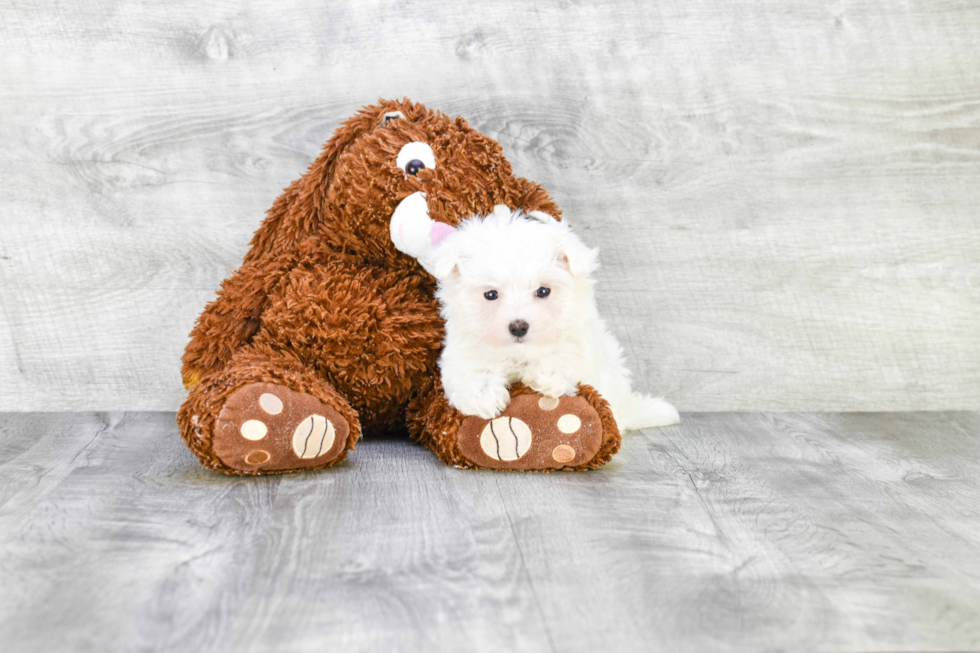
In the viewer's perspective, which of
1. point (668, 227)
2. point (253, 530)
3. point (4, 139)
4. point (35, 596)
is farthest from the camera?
point (668, 227)

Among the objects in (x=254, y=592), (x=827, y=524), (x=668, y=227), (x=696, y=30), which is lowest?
(x=827, y=524)

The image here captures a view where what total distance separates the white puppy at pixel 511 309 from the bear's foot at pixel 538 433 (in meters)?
0.02

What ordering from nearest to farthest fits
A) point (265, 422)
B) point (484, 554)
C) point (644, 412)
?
point (484, 554), point (265, 422), point (644, 412)

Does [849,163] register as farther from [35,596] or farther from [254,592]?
[35,596]

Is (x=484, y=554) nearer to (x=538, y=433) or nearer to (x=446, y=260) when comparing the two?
(x=538, y=433)

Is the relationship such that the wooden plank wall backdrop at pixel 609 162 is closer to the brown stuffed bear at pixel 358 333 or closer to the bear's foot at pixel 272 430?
the brown stuffed bear at pixel 358 333

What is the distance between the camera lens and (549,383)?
42.9 inches

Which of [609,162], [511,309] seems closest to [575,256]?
[511,309]

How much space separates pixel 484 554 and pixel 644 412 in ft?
2.10

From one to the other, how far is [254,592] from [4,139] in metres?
1.12

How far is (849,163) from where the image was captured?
1.59m

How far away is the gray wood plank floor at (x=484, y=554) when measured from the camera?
69 centimetres

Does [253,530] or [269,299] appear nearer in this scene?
[253,530]

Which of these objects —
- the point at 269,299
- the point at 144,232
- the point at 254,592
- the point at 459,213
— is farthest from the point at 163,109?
the point at 254,592
